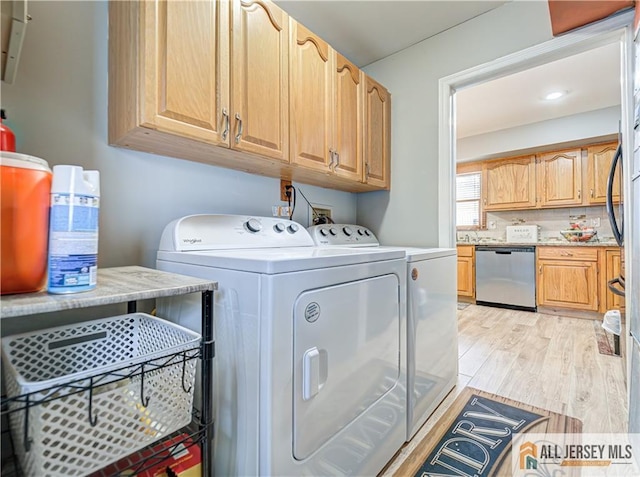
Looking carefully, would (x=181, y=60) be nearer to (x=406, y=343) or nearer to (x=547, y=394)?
(x=406, y=343)

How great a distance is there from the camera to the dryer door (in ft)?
2.93

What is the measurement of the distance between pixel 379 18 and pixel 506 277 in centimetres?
364

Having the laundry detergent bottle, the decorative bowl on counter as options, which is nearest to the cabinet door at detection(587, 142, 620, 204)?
the decorative bowl on counter

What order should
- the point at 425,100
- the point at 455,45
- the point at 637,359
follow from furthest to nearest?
the point at 425,100, the point at 455,45, the point at 637,359

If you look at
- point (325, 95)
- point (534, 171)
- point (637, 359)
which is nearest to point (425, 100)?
point (325, 95)

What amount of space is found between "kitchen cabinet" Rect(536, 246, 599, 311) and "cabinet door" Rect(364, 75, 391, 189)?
2.96 meters

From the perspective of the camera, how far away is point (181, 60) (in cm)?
114

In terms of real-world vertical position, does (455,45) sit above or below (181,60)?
above

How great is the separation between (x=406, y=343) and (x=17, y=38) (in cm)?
178

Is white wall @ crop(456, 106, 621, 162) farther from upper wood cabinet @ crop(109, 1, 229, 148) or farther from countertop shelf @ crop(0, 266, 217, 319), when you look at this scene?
countertop shelf @ crop(0, 266, 217, 319)

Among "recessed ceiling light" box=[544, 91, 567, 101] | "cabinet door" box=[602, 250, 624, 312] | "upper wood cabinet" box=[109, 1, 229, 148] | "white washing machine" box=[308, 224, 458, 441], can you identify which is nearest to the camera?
"upper wood cabinet" box=[109, 1, 229, 148]

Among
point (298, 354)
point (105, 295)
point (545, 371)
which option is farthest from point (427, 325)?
point (105, 295)

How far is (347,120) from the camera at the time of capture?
1.95 metres

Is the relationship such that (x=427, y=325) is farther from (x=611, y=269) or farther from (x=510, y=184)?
(x=510, y=184)
